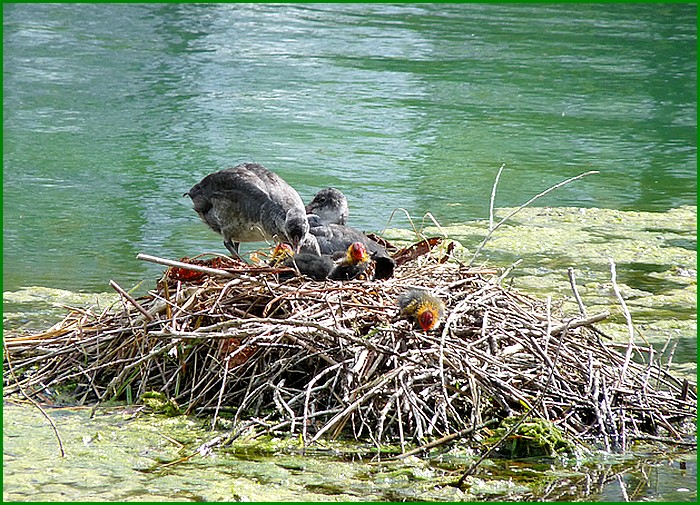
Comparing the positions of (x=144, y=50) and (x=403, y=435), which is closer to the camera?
(x=403, y=435)

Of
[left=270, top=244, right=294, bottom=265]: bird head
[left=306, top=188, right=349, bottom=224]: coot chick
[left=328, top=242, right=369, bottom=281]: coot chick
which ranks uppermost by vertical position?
[left=328, top=242, right=369, bottom=281]: coot chick

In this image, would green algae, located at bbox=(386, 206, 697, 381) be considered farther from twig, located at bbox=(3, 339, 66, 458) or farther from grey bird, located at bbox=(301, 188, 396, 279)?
twig, located at bbox=(3, 339, 66, 458)

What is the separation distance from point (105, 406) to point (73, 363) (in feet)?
1.30

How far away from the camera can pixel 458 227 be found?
9109mm

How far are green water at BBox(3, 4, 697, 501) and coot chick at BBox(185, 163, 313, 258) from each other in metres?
0.84

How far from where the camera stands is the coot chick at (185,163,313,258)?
21.4 ft

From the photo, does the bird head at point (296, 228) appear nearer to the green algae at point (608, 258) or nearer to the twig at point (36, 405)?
the green algae at point (608, 258)

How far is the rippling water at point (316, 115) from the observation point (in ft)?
31.2

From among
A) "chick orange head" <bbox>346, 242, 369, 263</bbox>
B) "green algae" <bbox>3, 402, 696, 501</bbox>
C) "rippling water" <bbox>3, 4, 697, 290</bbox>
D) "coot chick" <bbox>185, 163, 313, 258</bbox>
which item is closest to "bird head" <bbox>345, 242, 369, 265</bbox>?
"chick orange head" <bbox>346, 242, 369, 263</bbox>

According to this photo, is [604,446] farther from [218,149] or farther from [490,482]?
[218,149]

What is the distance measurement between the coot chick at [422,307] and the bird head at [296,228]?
1432mm

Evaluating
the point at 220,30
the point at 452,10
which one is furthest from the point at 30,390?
the point at 452,10

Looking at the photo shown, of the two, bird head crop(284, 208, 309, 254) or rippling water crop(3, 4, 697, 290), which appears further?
rippling water crop(3, 4, 697, 290)

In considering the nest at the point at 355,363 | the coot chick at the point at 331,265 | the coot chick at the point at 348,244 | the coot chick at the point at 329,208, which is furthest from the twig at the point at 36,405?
the coot chick at the point at 329,208
